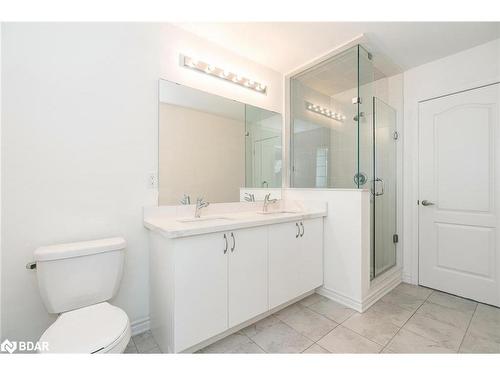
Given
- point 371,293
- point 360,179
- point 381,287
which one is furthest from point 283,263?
point 381,287

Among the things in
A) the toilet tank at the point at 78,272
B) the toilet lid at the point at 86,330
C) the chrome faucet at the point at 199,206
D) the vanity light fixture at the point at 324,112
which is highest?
the vanity light fixture at the point at 324,112

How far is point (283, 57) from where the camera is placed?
89.5 inches

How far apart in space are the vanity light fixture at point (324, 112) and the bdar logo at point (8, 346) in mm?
2920

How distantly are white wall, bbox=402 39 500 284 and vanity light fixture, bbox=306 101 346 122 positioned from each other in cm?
88

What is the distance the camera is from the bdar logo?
47.5 inches

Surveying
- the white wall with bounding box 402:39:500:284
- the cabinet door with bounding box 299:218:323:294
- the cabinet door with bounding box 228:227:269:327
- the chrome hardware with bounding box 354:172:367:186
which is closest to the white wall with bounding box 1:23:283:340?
the cabinet door with bounding box 228:227:269:327

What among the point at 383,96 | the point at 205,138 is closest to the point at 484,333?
the point at 383,96

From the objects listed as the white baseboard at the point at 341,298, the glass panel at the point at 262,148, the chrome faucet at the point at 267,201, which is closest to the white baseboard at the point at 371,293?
the white baseboard at the point at 341,298

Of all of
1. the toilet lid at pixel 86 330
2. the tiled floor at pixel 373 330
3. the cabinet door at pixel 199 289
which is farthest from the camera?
the tiled floor at pixel 373 330

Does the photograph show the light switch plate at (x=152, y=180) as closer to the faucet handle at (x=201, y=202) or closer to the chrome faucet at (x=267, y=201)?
the faucet handle at (x=201, y=202)

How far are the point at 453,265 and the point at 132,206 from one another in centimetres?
300

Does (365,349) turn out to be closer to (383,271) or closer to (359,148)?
(383,271)

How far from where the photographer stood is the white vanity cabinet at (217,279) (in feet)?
4.30

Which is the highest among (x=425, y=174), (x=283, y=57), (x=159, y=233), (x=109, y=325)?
(x=283, y=57)
